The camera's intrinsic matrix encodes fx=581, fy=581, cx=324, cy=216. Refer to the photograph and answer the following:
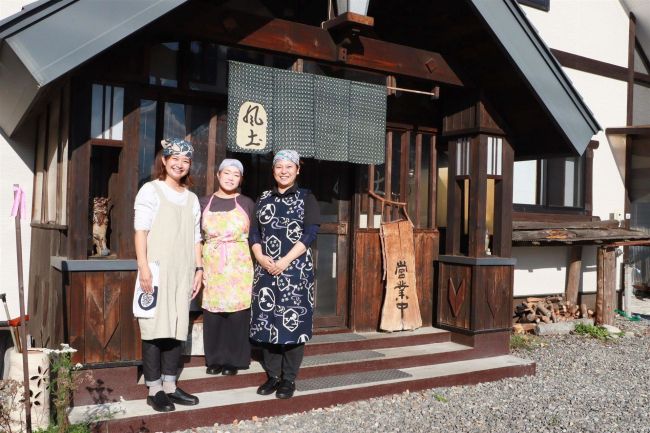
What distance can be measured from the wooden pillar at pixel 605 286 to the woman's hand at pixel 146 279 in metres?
7.18

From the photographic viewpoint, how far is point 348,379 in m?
5.26

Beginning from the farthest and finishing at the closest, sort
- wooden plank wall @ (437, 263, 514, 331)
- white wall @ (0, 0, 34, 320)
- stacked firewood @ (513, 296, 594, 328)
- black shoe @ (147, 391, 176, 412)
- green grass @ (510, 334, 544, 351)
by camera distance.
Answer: stacked firewood @ (513, 296, 594, 328), green grass @ (510, 334, 544, 351), wooden plank wall @ (437, 263, 514, 331), white wall @ (0, 0, 34, 320), black shoe @ (147, 391, 176, 412)

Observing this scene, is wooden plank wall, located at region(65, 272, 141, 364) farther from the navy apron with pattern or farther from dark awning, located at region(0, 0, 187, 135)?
dark awning, located at region(0, 0, 187, 135)

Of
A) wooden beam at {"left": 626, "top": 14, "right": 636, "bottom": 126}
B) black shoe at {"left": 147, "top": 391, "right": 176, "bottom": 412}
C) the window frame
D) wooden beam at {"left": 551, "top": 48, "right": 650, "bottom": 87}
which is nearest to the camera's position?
black shoe at {"left": 147, "top": 391, "right": 176, "bottom": 412}

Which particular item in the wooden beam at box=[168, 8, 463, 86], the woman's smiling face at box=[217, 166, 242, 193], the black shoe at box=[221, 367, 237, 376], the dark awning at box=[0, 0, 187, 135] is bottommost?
the black shoe at box=[221, 367, 237, 376]

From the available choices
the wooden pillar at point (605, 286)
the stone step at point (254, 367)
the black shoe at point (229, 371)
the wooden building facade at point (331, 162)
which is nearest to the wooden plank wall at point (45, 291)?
the wooden building facade at point (331, 162)

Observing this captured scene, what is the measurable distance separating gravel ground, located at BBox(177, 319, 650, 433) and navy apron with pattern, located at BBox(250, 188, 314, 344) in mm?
683

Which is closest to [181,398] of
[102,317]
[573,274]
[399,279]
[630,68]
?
[102,317]

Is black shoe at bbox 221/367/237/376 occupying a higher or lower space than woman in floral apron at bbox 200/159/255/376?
lower

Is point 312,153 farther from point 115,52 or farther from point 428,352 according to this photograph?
point 428,352

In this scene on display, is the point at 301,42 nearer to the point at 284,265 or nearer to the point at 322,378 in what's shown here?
the point at 284,265

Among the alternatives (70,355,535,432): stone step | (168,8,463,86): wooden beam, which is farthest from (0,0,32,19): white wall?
(70,355,535,432): stone step

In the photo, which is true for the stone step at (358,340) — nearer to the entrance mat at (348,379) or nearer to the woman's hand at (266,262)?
the entrance mat at (348,379)

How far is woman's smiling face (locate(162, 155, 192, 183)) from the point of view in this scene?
4203 millimetres
